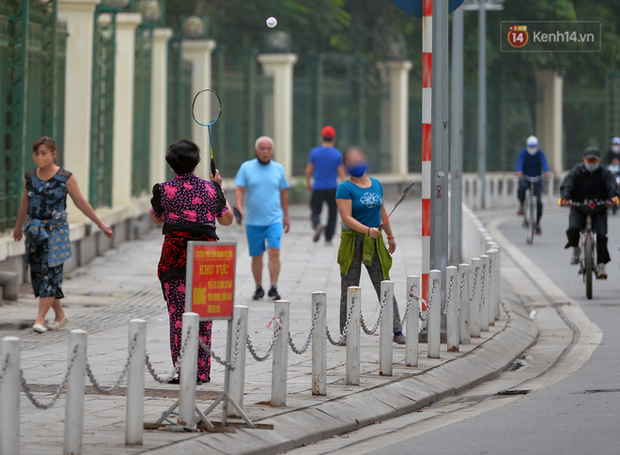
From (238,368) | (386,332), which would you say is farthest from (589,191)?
(238,368)

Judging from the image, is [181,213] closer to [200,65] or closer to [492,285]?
[492,285]

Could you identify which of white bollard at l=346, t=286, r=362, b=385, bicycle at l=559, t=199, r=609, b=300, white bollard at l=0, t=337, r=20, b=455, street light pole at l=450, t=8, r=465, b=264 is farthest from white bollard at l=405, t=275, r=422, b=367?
bicycle at l=559, t=199, r=609, b=300

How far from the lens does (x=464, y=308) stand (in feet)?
35.9

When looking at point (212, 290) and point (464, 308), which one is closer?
point (212, 290)

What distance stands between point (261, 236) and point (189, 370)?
280 inches

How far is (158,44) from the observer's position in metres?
24.5

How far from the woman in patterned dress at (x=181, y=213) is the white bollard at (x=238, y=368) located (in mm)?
1091

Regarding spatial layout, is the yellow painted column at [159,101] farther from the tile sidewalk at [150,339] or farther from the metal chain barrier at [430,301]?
the metal chain barrier at [430,301]

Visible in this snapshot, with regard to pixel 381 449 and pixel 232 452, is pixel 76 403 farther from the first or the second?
pixel 381 449

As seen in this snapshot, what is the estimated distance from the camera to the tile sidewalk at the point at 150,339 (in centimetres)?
Result: 737

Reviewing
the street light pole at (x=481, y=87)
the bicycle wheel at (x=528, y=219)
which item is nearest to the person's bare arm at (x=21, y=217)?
the bicycle wheel at (x=528, y=219)

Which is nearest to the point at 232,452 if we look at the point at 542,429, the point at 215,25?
the point at 542,429

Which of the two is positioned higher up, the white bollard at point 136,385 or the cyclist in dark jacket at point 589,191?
the cyclist in dark jacket at point 589,191

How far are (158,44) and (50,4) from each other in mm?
8268
